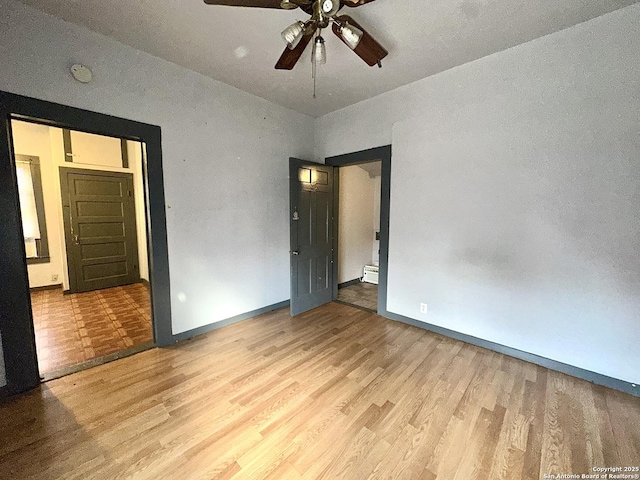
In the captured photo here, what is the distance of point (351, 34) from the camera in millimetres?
Result: 1587

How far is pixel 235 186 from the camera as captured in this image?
10.1ft

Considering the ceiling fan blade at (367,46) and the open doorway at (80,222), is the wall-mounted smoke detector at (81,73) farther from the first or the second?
the ceiling fan blade at (367,46)

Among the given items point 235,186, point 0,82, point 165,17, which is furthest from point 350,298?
point 0,82

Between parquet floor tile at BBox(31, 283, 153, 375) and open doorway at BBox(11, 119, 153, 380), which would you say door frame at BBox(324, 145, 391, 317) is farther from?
open doorway at BBox(11, 119, 153, 380)

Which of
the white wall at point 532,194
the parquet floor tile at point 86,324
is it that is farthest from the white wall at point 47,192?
the white wall at point 532,194

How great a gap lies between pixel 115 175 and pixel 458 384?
6.01 meters

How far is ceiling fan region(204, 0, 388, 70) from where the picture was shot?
1432mm

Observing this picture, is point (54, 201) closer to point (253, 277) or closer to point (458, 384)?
point (253, 277)

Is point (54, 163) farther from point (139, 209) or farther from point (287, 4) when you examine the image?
point (287, 4)

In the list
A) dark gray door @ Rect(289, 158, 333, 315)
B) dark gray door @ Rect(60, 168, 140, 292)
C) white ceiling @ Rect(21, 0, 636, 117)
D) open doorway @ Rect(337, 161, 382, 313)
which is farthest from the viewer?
open doorway @ Rect(337, 161, 382, 313)

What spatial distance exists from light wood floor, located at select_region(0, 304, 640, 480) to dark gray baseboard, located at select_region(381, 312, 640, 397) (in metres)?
0.09

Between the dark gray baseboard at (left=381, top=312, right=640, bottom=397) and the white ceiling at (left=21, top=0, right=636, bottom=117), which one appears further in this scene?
the dark gray baseboard at (left=381, top=312, right=640, bottom=397)

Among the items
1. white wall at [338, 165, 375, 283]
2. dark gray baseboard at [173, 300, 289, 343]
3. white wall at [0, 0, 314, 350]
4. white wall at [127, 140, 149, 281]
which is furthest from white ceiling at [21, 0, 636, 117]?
white wall at [127, 140, 149, 281]

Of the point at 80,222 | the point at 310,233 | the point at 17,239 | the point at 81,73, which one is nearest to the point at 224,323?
the point at 310,233
